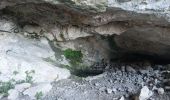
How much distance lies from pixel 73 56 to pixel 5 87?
1.04m

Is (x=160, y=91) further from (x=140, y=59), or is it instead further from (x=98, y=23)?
(x=140, y=59)

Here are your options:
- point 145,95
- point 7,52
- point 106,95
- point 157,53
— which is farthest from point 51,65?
point 157,53

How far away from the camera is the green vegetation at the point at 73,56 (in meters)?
3.94

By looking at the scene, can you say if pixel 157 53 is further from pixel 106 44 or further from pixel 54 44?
pixel 54 44

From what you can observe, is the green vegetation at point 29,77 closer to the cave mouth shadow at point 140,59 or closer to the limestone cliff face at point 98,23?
the limestone cliff face at point 98,23

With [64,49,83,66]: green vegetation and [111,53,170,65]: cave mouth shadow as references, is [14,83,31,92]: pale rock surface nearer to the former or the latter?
[64,49,83,66]: green vegetation

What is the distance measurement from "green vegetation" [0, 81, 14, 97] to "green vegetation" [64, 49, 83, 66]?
88 cm

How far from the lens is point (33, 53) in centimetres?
368

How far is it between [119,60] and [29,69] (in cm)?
146

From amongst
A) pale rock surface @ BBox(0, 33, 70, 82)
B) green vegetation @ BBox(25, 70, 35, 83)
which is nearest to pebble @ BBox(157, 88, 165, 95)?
pale rock surface @ BBox(0, 33, 70, 82)

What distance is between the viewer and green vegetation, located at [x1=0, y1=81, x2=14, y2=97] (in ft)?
10.5

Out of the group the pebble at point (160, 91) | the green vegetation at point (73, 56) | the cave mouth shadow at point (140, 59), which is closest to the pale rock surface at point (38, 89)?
the green vegetation at point (73, 56)

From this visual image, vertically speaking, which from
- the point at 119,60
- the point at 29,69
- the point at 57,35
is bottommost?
the point at 119,60

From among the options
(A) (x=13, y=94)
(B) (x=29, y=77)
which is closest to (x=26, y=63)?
(B) (x=29, y=77)
